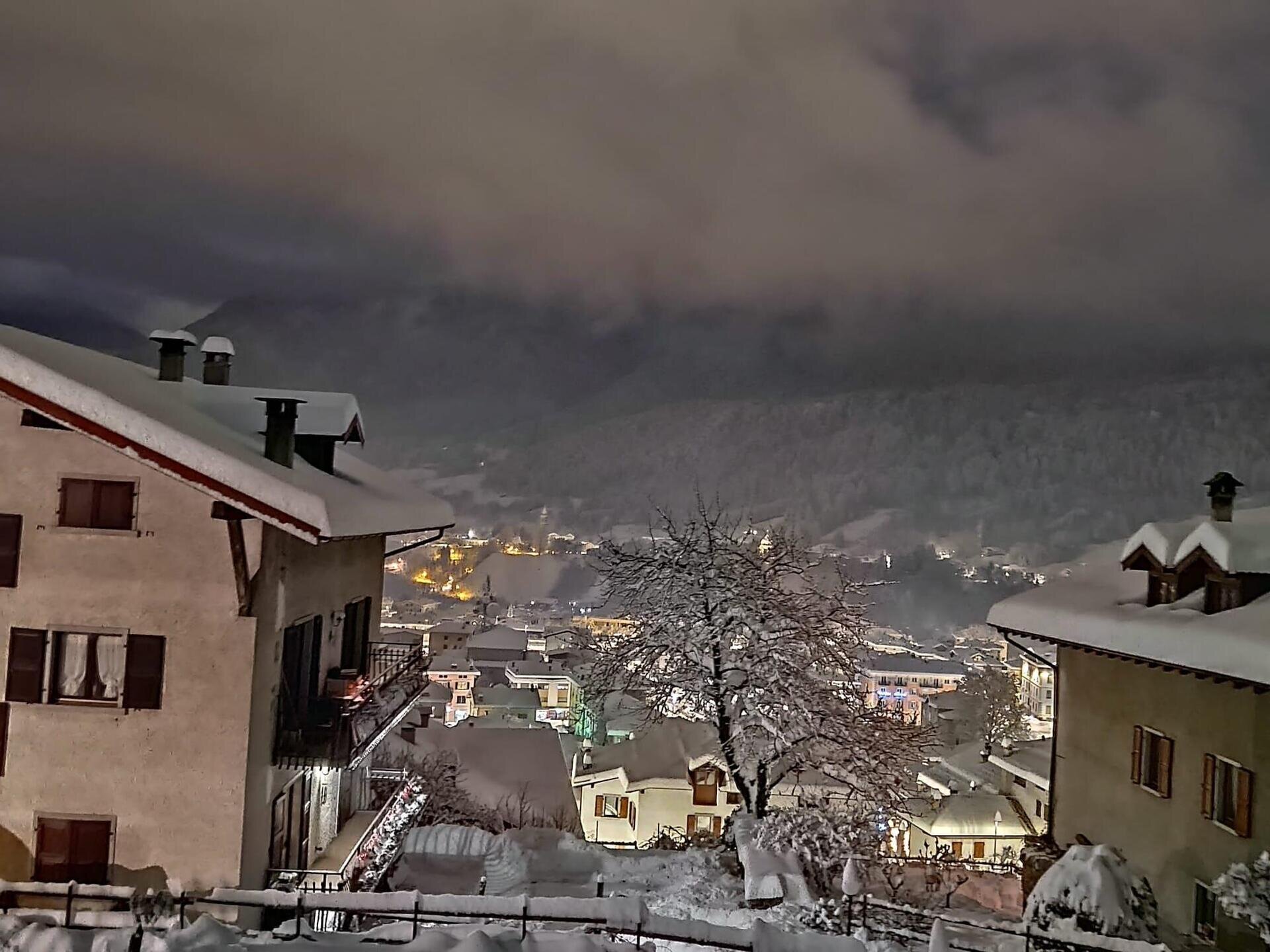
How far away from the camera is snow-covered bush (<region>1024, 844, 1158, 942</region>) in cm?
1327

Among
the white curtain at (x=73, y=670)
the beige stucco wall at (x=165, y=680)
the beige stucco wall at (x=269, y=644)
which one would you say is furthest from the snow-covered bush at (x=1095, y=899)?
the white curtain at (x=73, y=670)

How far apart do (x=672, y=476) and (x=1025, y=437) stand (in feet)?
243

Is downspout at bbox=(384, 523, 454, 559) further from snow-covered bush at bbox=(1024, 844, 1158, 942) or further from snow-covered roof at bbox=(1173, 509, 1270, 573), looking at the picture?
snow-covered roof at bbox=(1173, 509, 1270, 573)

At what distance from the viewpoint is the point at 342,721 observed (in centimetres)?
1488

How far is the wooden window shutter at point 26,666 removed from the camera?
13.3m

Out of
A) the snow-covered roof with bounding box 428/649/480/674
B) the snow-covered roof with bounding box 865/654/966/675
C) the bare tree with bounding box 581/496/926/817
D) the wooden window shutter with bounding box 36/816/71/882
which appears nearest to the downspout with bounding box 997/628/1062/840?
the bare tree with bounding box 581/496/926/817

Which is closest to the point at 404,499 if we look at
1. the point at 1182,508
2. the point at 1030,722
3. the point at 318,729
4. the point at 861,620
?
the point at 318,729

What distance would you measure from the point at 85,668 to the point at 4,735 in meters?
1.42

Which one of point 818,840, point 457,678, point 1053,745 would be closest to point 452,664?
point 457,678

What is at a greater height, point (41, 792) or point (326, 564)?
point (326, 564)

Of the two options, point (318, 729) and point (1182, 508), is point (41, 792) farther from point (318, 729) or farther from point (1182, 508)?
point (1182, 508)

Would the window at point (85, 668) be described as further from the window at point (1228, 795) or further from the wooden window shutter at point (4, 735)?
the window at point (1228, 795)

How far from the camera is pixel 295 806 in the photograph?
50.8 feet

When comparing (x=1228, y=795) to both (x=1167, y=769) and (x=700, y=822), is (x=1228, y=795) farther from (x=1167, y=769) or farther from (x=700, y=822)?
(x=700, y=822)
